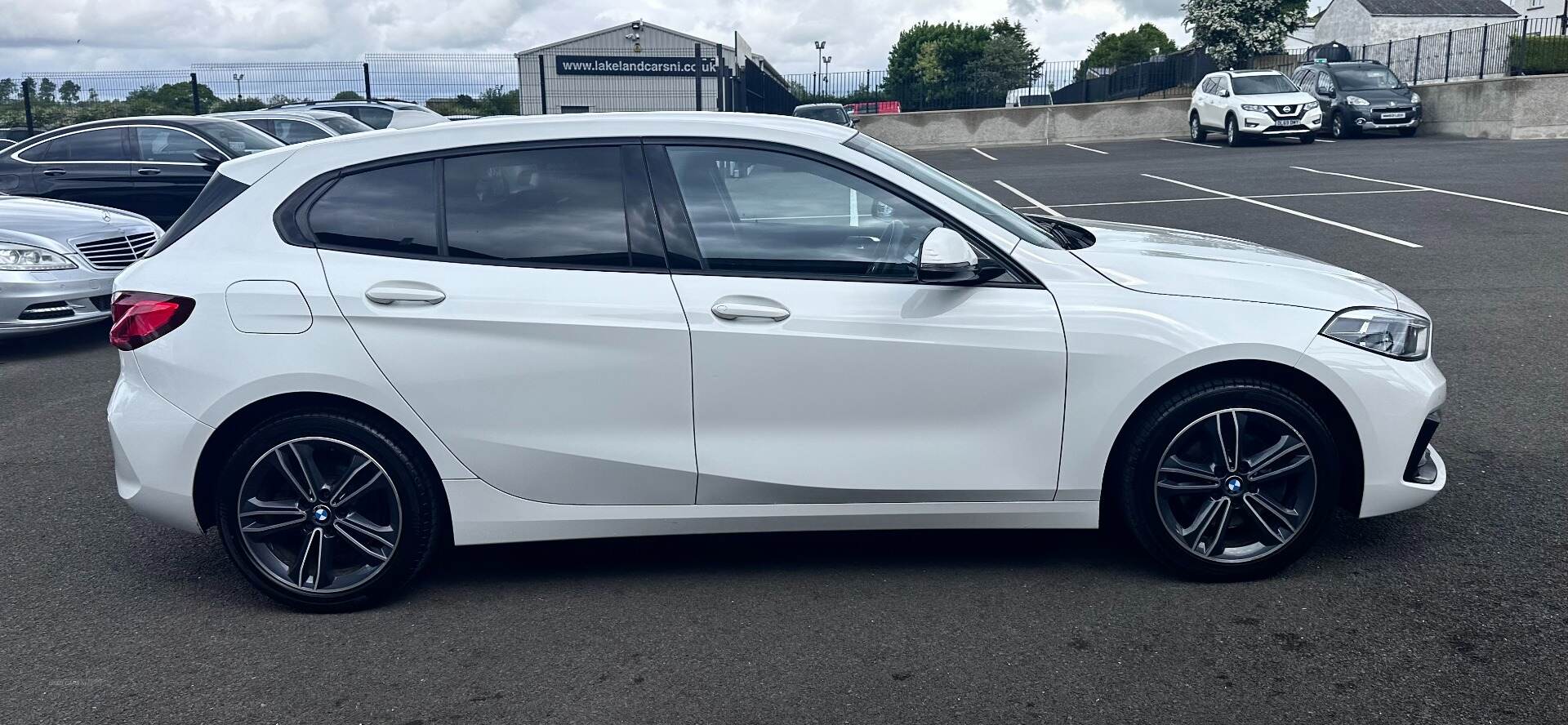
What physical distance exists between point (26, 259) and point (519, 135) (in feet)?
20.4

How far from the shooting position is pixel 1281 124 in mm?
25109

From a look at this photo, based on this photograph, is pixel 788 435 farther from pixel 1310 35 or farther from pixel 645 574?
pixel 1310 35

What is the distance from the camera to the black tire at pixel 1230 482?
3.79 metres

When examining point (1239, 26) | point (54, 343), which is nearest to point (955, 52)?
point (1239, 26)

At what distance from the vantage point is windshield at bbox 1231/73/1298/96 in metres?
25.9

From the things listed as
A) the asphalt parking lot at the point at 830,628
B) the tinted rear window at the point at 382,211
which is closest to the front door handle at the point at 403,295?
the tinted rear window at the point at 382,211

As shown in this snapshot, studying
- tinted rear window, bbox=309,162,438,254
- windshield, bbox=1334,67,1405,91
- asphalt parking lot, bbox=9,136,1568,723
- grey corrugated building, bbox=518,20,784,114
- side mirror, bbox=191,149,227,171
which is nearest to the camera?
asphalt parking lot, bbox=9,136,1568,723

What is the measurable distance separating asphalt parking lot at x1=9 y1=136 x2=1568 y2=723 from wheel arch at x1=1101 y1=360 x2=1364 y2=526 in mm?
330

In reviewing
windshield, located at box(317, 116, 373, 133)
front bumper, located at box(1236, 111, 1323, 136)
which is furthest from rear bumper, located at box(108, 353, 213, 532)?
front bumper, located at box(1236, 111, 1323, 136)

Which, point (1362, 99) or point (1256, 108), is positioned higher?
point (1362, 99)

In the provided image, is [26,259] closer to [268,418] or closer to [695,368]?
[268,418]

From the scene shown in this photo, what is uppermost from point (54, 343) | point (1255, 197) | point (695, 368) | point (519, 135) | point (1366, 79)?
point (1366, 79)

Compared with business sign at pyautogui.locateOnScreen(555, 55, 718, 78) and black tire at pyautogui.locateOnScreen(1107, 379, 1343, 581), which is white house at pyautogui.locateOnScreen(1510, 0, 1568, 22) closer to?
business sign at pyautogui.locateOnScreen(555, 55, 718, 78)

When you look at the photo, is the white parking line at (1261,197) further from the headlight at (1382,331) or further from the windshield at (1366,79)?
the headlight at (1382,331)
